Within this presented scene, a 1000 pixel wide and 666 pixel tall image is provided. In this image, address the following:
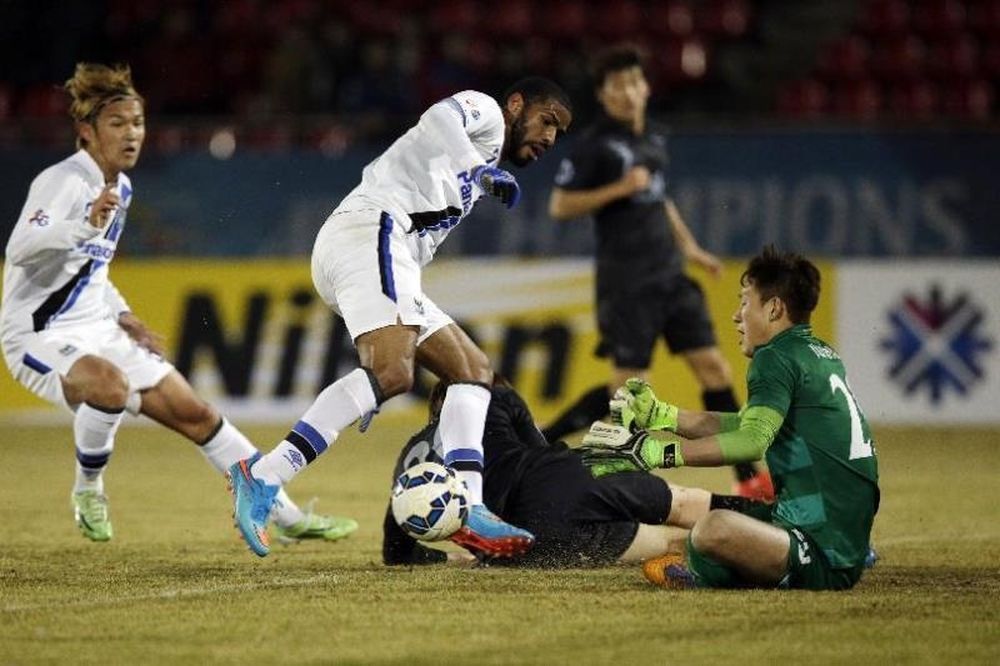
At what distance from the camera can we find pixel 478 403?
7.07 metres

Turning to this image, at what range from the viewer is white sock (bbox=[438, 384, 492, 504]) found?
6.91 meters

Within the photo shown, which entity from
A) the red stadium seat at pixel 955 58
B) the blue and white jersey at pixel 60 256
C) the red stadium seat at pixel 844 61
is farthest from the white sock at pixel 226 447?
the red stadium seat at pixel 955 58

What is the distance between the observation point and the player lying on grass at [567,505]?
6.82m

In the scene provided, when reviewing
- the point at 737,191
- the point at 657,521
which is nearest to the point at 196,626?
the point at 657,521

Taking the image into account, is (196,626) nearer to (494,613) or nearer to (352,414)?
(494,613)

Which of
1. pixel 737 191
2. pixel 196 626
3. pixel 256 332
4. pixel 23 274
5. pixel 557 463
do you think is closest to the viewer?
pixel 196 626

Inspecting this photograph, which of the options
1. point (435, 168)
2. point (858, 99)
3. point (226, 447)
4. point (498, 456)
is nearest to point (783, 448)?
point (498, 456)

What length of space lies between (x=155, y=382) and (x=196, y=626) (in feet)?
8.94

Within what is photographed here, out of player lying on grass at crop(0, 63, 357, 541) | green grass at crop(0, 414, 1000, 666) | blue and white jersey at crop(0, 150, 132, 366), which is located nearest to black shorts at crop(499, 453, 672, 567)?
green grass at crop(0, 414, 1000, 666)

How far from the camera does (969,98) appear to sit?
18.0 m

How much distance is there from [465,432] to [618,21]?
1214 cm

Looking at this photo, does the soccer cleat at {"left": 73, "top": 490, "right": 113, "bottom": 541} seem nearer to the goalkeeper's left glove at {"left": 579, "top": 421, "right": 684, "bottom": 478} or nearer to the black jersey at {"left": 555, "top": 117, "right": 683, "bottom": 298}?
Answer: the goalkeeper's left glove at {"left": 579, "top": 421, "right": 684, "bottom": 478}

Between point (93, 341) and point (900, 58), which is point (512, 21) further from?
point (93, 341)

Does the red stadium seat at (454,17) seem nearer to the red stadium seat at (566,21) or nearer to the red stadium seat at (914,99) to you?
the red stadium seat at (566,21)
